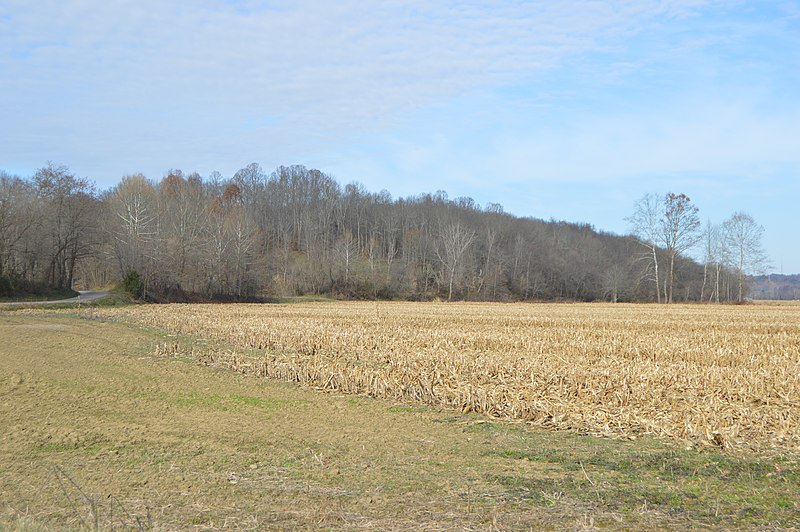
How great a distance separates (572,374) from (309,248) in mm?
86278

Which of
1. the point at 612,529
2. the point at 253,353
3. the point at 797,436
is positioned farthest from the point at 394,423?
the point at 253,353

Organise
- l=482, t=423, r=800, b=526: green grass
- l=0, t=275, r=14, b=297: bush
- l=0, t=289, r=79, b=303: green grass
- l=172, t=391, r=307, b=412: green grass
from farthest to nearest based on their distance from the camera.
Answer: l=0, t=275, r=14, b=297: bush, l=0, t=289, r=79, b=303: green grass, l=172, t=391, r=307, b=412: green grass, l=482, t=423, r=800, b=526: green grass

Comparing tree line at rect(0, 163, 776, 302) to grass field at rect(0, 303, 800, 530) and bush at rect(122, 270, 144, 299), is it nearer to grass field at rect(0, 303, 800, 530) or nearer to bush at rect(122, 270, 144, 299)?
bush at rect(122, 270, 144, 299)

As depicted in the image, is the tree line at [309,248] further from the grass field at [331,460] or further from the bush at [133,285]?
the grass field at [331,460]

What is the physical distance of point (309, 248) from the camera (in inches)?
3836

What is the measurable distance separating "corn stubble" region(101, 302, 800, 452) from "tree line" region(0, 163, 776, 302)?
31.6 metres

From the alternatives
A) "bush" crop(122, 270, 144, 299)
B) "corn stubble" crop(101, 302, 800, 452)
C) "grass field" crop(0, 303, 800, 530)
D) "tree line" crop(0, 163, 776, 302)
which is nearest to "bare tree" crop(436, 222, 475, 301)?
"tree line" crop(0, 163, 776, 302)

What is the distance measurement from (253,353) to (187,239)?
4760cm

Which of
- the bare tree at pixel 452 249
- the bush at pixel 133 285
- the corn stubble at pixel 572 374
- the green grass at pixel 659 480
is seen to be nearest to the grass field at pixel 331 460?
the green grass at pixel 659 480

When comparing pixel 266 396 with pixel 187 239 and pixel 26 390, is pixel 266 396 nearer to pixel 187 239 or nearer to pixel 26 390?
pixel 26 390

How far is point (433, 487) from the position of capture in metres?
7.07

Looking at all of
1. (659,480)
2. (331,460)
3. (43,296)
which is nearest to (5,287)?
(43,296)

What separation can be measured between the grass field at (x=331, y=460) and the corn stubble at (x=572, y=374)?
0.14 meters

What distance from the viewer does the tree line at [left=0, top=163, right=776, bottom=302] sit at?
173 feet
